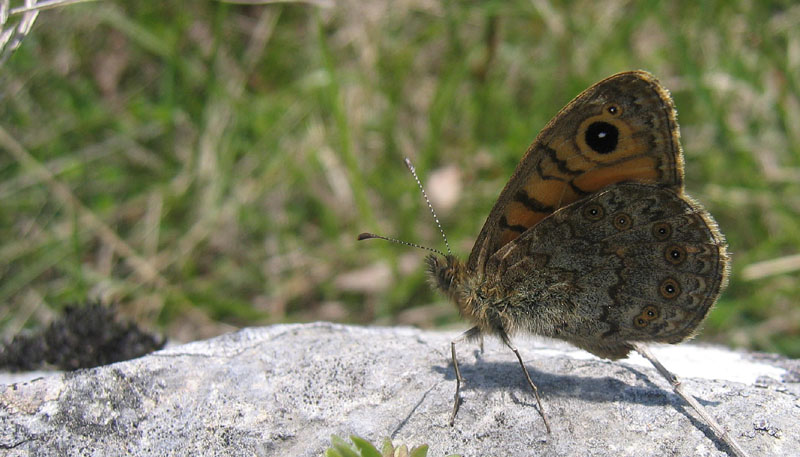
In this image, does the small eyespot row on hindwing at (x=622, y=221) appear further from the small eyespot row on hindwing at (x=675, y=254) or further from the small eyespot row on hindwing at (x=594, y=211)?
the small eyespot row on hindwing at (x=675, y=254)

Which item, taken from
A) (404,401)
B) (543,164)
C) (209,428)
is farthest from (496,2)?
(209,428)

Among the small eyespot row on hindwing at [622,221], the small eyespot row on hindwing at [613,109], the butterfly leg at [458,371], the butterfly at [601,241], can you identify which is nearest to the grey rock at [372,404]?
the butterfly leg at [458,371]

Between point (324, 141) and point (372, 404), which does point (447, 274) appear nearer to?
point (372, 404)

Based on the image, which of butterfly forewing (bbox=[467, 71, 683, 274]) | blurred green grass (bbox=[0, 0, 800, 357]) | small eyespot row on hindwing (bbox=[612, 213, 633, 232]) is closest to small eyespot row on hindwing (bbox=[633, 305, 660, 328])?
small eyespot row on hindwing (bbox=[612, 213, 633, 232])

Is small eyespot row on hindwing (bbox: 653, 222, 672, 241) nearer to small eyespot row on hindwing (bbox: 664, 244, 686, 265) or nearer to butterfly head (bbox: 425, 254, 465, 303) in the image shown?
small eyespot row on hindwing (bbox: 664, 244, 686, 265)

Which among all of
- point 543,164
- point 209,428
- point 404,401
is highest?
point 543,164

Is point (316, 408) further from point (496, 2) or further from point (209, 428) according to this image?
point (496, 2)
